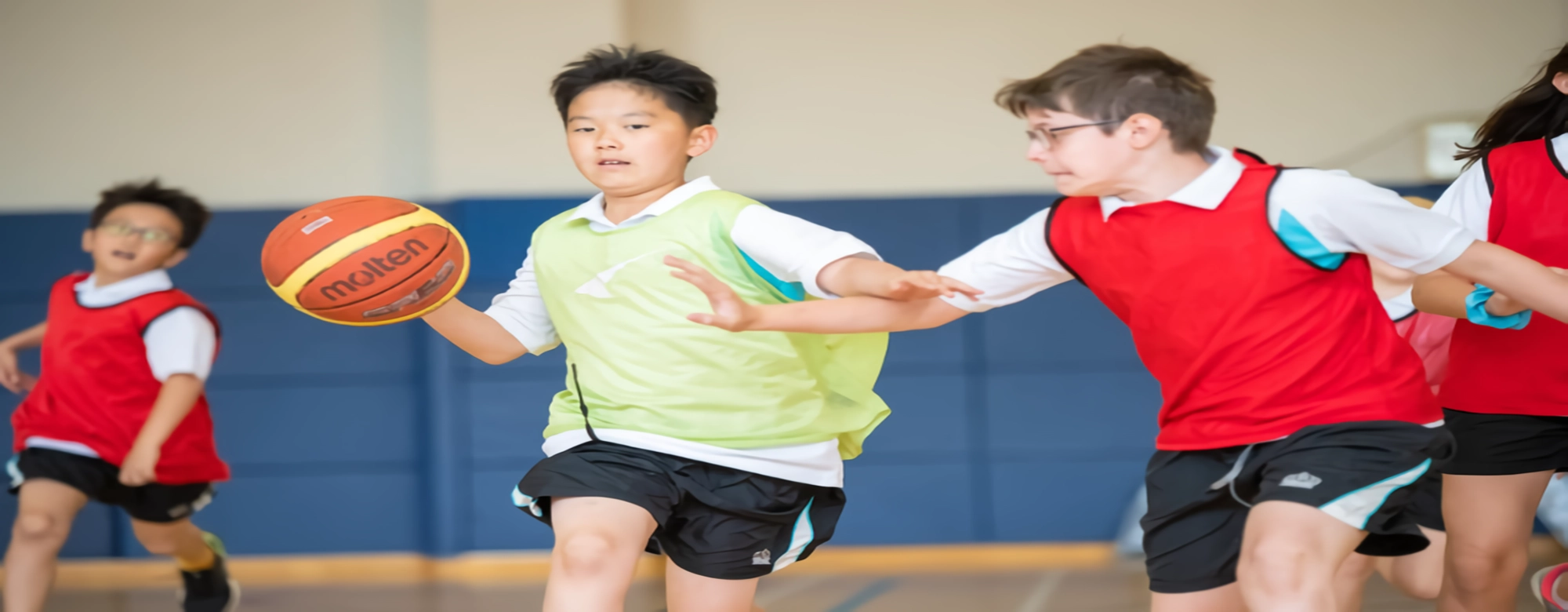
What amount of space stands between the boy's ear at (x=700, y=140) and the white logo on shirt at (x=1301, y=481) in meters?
1.20

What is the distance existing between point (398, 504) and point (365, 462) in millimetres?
229

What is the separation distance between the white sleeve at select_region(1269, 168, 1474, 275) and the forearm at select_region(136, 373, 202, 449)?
Result: 2.92 m

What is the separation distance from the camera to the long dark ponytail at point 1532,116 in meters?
2.33

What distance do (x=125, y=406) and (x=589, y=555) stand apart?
2.42m

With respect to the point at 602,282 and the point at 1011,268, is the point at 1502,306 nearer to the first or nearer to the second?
the point at 1011,268

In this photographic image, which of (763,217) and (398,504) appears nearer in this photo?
(763,217)

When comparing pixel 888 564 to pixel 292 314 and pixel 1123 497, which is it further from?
pixel 292 314

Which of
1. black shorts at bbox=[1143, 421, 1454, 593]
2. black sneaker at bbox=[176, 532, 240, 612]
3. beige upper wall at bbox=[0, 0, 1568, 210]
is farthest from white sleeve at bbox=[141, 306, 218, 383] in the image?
black shorts at bbox=[1143, 421, 1454, 593]

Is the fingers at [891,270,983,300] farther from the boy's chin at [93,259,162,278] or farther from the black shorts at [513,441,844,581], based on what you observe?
the boy's chin at [93,259,162,278]

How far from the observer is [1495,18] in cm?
510

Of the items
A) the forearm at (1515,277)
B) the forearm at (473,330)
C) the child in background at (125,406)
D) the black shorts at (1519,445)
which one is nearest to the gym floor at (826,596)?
the child in background at (125,406)

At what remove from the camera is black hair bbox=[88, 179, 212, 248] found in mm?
3805

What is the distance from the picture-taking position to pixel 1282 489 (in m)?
1.68

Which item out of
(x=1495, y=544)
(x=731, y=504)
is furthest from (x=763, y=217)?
(x=1495, y=544)
